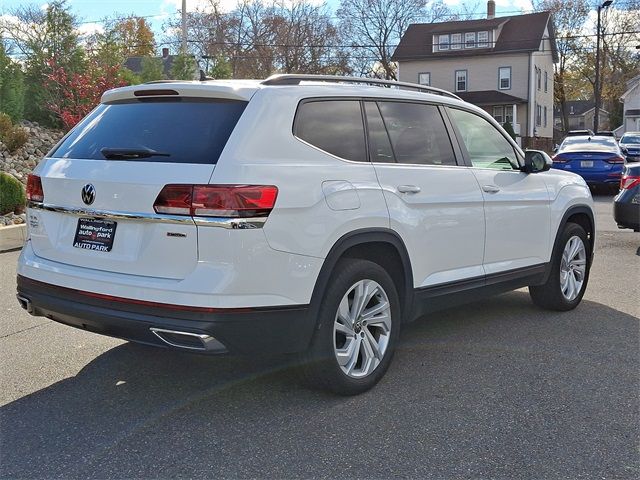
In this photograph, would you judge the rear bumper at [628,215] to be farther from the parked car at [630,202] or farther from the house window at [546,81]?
the house window at [546,81]

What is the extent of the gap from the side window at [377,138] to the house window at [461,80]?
43.9 m

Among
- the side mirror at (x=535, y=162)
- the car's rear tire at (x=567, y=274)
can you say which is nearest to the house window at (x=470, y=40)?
the car's rear tire at (x=567, y=274)

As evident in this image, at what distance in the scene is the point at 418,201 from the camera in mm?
4301

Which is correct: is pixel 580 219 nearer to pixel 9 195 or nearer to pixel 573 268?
pixel 573 268

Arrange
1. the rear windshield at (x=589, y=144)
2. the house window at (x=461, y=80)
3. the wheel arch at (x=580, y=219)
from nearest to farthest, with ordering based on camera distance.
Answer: the wheel arch at (x=580, y=219)
the rear windshield at (x=589, y=144)
the house window at (x=461, y=80)

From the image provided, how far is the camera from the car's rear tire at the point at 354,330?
376cm

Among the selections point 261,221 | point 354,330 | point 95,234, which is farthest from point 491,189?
point 95,234

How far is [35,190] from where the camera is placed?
4.07 m

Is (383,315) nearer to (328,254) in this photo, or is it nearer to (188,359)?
(328,254)

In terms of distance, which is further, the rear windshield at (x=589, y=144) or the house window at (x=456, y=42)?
the house window at (x=456, y=42)

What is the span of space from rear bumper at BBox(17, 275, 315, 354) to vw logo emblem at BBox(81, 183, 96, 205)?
0.51m

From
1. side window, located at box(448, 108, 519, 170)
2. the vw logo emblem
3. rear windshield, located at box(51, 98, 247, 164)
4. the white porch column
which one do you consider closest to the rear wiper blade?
rear windshield, located at box(51, 98, 247, 164)

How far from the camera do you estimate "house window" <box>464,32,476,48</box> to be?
4584cm

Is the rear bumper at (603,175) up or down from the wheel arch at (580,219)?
down
